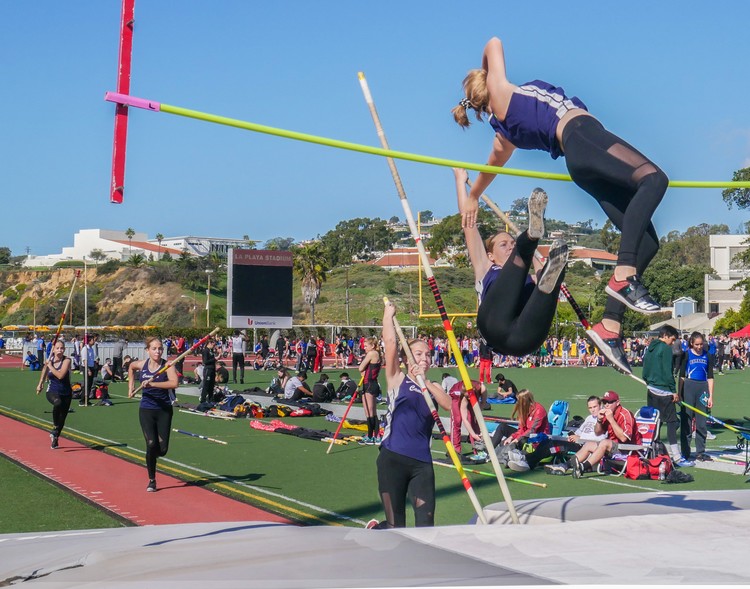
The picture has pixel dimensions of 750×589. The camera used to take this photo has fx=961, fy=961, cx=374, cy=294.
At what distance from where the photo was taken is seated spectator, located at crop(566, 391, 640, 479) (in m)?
11.9

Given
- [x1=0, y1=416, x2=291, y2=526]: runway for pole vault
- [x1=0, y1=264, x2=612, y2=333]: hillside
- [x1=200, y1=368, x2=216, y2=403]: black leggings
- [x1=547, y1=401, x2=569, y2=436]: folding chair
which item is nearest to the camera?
[x1=0, y1=416, x2=291, y2=526]: runway for pole vault

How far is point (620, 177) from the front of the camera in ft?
14.2

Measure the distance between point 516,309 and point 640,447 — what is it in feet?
25.3

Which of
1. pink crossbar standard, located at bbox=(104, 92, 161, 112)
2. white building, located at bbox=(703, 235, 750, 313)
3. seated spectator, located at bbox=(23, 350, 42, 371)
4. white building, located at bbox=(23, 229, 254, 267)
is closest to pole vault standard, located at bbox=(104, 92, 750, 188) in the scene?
pink crossbar standard, located at bbox=(104, 92, 161, 112)

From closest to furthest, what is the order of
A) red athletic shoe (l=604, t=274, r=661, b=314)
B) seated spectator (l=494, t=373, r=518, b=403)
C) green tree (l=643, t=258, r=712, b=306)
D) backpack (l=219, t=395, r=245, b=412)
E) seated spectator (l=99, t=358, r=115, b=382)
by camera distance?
1. red athletic shoe (l=604, t=274, r=661, b=314)
2. seated spectator (l=494, t=373, r=518, b=403)
3. backpack (l=219, t=395, r=245, b=412)
4. seated spectator (l=99, t=358, r=115, b=382)
5. green tree (l=643, t=258, r=712, b=306)

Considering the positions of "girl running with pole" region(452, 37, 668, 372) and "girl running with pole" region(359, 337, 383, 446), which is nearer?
"girl running with pole" region(452, 37, 668, 372)

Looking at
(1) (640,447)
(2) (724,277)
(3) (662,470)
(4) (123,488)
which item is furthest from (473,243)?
(2) (724,277)

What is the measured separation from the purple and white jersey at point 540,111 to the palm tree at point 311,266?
169 feet

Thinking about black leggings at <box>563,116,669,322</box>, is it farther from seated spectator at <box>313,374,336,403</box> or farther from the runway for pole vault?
seated spectator at <box>313,374,336,403</box>

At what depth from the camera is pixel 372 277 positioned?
6400cm

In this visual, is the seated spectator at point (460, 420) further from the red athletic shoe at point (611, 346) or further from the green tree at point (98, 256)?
the green tree at point (98, 256)

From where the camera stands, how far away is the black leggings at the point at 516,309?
473 centimetres

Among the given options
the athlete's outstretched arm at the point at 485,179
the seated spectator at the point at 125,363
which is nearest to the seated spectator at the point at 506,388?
the athlete's outstretched arm at the point at 485,179

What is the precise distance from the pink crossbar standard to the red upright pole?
61 millimetres
